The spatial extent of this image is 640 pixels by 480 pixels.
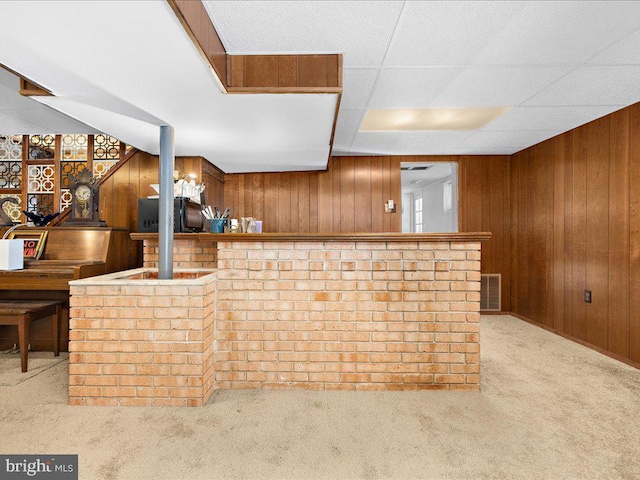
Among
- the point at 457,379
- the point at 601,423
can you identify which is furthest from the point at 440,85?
the point at 601,423

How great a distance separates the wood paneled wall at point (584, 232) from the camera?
293 centimetres

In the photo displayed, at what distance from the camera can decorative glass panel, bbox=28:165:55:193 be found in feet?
12.4

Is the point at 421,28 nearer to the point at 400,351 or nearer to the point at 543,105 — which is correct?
the point at 543,105

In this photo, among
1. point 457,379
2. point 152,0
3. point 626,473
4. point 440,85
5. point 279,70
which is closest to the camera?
point 152,0

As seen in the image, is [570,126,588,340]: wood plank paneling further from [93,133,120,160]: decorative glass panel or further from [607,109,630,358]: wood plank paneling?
[93,133,120,160]: decorative glass panel

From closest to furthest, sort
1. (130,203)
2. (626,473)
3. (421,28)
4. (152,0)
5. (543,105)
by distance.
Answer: (152,0) < (626,473) < (421,28) < (543,105) < (130,203)

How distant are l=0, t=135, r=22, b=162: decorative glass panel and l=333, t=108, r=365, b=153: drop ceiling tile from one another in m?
3.91

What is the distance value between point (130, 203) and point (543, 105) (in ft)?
14.7

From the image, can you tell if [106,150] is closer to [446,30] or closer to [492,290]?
[446,30]

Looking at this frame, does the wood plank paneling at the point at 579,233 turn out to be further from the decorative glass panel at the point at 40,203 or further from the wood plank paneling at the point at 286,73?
the decorative glass panel at the point at 40,203

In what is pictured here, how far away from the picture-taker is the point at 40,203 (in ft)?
12.4

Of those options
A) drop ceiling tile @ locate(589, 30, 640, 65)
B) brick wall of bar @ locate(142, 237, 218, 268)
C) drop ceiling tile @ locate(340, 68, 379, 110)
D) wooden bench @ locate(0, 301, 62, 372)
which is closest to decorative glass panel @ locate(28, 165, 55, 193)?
wooden bench @ locate(0, 301, 62, 372)

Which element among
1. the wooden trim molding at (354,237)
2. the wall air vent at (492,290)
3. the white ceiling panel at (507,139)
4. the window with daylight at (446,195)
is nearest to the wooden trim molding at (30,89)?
the wooden trim molding at (354,237)

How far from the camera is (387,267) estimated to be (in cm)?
228
